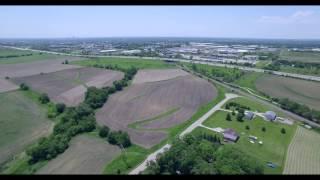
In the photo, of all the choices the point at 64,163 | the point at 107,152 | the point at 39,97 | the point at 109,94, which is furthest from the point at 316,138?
the point at 39,97

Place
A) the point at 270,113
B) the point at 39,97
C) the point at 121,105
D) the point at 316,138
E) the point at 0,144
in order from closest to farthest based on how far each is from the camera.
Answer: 1. the point at 0,144
2. the point at 316,138
3. the point at 270,113
4. the point at 121,105
5. the point at 39,97

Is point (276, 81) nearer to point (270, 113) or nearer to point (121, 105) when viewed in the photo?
point (270, 113)

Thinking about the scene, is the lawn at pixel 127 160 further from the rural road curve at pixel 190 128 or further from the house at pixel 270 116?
the house at pixel 270 116

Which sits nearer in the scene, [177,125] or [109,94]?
[177,125]

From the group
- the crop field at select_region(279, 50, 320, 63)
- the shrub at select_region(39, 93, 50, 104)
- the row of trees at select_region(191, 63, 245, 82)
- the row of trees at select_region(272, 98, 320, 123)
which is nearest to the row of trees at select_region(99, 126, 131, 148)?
the shrub at select_region(39, 93, 50, 104)
